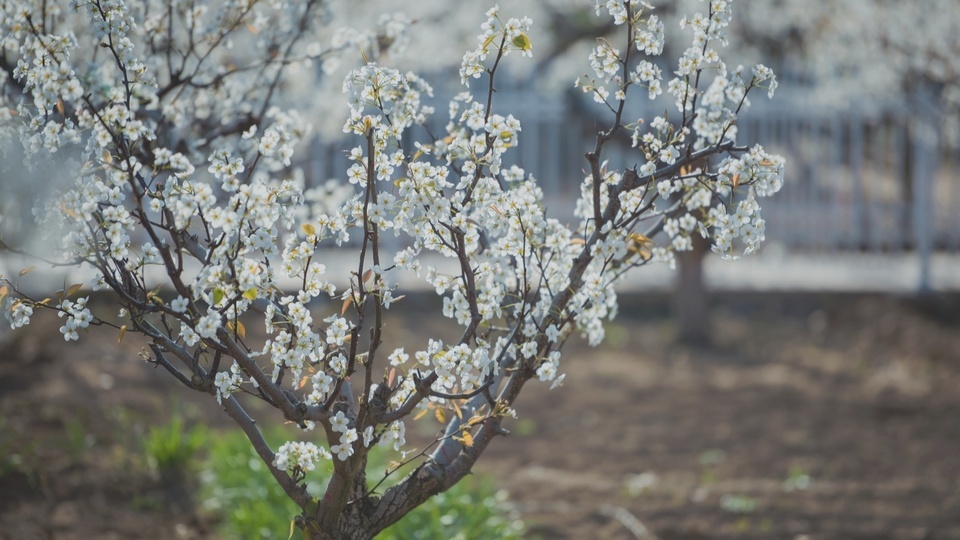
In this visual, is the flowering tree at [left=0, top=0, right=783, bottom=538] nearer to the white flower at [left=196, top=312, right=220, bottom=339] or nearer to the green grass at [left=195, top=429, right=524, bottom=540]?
the white flower at [left=196, top=312, right=220, bottom=339]

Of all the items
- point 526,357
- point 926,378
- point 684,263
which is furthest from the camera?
point 684,263

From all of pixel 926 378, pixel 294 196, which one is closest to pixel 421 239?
pixel 294 196

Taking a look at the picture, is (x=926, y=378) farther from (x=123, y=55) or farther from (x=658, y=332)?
(x=123, y=55)

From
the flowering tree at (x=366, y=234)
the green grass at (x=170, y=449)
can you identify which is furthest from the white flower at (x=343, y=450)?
the green grass at (x=170, y=449)

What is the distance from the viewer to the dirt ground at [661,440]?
4.02m

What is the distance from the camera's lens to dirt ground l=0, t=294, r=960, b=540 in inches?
158

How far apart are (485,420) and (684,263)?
5943mm

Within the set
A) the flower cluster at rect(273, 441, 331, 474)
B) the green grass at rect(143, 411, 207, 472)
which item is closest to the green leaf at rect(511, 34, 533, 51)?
the flower cluster at rect(273, 441, 331, 474)

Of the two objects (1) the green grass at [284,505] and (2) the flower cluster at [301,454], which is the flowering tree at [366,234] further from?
(1) the green grass at [284,505]

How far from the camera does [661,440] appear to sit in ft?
18.0

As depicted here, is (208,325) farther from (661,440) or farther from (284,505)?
(661,440)

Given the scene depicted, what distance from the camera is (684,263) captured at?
804 cm

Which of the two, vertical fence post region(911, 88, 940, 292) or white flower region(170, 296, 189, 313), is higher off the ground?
vertical fence post region(911, 88, 940, 292)

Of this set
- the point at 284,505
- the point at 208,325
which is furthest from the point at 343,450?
the point at 284,505
